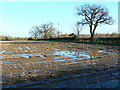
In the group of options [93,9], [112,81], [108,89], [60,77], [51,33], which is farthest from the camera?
[51,33]

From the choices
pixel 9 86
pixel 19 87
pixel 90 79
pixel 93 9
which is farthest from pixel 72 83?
pixel 93 9

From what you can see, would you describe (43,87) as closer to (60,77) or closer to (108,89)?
(60,77)

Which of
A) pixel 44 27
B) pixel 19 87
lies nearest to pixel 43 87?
pixel 19 87

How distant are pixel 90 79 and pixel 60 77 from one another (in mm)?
937

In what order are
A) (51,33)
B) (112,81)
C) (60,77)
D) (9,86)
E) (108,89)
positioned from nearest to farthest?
(108,89) → (9,86) → (112,81) → (60,77) → (51,33)

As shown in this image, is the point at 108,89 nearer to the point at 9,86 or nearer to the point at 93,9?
the point at 9,86

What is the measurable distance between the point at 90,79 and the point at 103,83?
0.44 m

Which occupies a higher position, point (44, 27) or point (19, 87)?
point (44, 27)

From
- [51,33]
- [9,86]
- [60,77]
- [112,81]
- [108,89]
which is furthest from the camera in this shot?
[51,33]

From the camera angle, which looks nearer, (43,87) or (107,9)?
(43,87)

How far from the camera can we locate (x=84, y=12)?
1259 inches

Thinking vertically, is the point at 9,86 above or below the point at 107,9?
below

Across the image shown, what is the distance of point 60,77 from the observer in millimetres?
4543

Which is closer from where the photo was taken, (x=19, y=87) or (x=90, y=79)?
(x=19, y=87)
